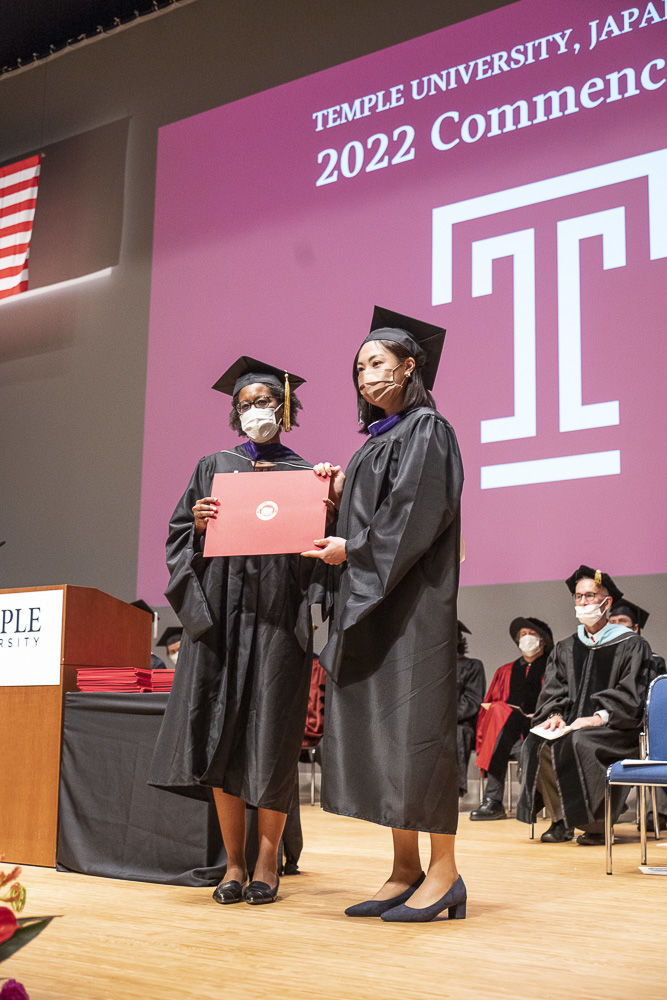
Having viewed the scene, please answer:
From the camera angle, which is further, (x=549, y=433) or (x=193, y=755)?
(x=549, y=433)

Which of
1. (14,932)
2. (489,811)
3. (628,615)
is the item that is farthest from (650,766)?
(14,932)

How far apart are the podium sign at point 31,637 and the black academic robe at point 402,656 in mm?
1406

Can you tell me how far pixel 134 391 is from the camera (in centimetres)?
825

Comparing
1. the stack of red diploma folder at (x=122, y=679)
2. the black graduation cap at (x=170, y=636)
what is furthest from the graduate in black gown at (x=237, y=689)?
the black graduation cap at (x=170, y=636)

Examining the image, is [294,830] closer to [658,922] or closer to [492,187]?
[658,922]

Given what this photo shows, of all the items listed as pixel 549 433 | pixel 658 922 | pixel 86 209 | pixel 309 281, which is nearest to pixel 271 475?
pixel 658 922

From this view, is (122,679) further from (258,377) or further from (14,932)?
(14,932)

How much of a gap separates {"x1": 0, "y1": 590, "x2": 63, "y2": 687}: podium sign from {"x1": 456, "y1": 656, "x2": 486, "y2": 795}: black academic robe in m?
3.49

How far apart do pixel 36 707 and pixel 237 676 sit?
3.67ft

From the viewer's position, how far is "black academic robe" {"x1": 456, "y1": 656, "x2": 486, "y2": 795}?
6625 millimetres

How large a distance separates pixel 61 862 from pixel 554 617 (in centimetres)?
374

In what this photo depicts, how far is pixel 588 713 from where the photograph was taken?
17.5 feet

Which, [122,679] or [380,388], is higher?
[380,388]

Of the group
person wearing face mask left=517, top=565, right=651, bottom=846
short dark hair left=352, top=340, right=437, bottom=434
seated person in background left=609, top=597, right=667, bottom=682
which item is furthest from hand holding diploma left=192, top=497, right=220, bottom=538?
seated person in background left=609, top=597, right=667, bottom=682
